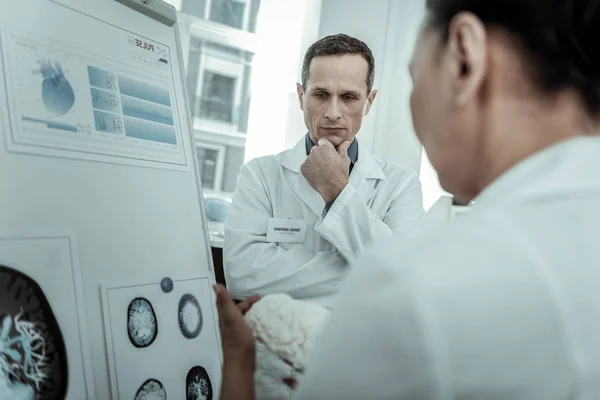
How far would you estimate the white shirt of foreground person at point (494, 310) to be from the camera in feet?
1.31

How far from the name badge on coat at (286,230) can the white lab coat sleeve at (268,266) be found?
21 mm

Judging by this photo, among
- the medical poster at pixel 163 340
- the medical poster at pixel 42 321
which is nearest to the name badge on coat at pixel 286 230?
the medical poster at pixel 163 340

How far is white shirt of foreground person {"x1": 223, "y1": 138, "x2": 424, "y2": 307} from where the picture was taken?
1521mm

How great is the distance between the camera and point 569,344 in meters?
0.40

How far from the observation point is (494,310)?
402 millimetres

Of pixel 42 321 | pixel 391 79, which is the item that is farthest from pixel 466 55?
pixel 391 79

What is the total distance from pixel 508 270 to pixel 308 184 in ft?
4.34

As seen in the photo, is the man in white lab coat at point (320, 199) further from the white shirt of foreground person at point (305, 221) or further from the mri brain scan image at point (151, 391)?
the mri brain scan image at point (151, 391)

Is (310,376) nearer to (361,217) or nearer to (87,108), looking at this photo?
(87,108)

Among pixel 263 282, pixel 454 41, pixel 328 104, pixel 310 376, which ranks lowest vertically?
pixel 263 282

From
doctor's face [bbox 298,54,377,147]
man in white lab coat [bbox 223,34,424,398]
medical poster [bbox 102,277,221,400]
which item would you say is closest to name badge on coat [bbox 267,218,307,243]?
man in white lab coat [bbox 223,34,424,398]

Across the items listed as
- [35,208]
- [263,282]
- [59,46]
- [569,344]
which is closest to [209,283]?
[263,282]

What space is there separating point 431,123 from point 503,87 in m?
0.10

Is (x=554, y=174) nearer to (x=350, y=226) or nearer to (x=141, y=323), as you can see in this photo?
(x=141, y=323)
